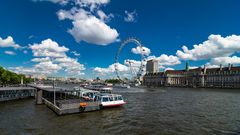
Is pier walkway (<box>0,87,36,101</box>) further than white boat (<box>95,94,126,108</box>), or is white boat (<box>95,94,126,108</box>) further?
pier walkway (<box>0,87,36,101</box>)

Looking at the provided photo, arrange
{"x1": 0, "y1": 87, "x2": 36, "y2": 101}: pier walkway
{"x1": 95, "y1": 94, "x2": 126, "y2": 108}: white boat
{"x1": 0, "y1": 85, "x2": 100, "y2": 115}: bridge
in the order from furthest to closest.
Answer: {"x1": 0, "y1": 87, "x2": 36, "y2": 101}: pier walkway → {"x1": 95, "y1": 94, "x2": 126, "y2": 108}: white boat → {"x1": 0, "y1": 85, "x2": 100, "y2": 115}: bridge

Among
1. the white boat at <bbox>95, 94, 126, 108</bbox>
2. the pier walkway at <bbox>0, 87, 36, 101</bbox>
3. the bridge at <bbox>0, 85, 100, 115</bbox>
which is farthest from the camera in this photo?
the pier walkway at <bbox>0, 87, 36, 101</bbox>

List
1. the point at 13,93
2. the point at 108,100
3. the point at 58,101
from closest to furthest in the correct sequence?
the point at 58,101 < the point at 108,100 < the point at 13,93

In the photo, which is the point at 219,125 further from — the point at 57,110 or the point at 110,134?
the point at 57,110

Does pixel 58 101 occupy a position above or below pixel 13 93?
above

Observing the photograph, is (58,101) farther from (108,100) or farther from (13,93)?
(13,93)

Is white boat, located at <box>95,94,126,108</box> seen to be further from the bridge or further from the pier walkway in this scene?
the pier walkway

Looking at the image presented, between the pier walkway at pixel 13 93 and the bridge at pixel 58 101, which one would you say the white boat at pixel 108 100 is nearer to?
the bridge at pixel 58 101

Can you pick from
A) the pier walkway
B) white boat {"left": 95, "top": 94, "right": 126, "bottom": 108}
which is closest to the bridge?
the pier walkway

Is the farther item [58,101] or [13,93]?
[13,93]

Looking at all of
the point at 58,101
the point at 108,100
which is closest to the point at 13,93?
the point at 58,101

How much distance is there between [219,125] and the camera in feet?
100

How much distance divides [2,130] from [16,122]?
13.7ft

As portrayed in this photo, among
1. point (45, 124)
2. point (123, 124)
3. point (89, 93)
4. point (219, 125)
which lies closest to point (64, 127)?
point (45, 124)
